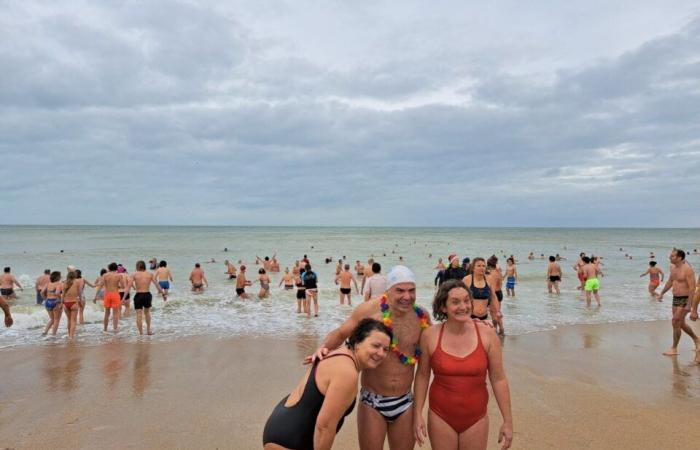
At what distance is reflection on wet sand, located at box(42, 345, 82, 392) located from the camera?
628 cm

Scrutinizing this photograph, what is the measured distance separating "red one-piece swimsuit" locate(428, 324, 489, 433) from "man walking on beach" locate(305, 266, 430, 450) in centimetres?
22

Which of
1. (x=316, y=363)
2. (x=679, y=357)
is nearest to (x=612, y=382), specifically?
(x=679, y=357)

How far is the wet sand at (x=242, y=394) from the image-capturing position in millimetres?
4629

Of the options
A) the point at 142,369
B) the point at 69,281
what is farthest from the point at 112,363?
the point at 69,281

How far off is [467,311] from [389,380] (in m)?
0.72

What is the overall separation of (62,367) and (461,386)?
7067 mm

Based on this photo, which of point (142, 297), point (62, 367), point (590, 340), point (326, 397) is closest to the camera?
point (326, 397)

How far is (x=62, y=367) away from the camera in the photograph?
7.20 meters

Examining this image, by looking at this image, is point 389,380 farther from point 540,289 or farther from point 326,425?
point 540,289

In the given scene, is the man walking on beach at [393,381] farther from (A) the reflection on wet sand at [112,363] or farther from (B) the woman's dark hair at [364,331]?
(A) the reflection on wet sand at [112,363]

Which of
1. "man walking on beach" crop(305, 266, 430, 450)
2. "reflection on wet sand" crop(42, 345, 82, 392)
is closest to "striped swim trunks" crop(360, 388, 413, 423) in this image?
"man walking on beach" crop(305, 266, 430, 450)

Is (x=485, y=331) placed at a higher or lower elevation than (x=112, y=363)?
higher

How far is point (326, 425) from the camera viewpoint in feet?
7.54

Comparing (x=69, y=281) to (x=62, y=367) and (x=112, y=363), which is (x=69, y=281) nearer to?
(x=62, y=367)
